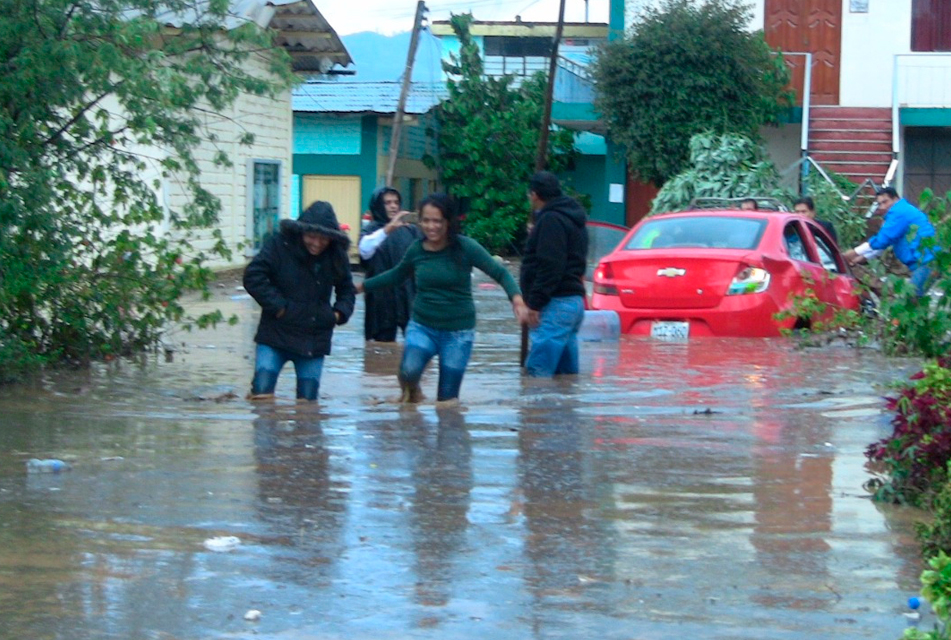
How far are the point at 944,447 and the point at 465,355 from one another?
3.74 meters

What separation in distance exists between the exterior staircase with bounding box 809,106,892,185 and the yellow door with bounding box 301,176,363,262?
10.4 m

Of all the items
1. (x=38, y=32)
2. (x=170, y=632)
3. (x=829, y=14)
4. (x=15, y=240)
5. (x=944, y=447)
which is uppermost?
(x=829, y=14)

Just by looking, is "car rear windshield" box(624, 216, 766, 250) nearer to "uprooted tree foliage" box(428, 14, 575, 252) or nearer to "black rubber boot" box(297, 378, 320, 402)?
"black rubber boot" box(297, 378, 320, 402)

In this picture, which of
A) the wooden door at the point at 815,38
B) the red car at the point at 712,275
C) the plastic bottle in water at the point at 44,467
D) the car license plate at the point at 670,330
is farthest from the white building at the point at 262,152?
the plastic bottle in water at the point at 44,467

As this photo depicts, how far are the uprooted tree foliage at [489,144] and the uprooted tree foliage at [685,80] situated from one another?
606 centimetres

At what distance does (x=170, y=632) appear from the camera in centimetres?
434

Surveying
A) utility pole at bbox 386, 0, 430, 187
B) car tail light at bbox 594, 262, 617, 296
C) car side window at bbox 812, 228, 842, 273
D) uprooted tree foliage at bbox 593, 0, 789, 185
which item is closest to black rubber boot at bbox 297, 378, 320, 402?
car tail light at bbox 594, 262, 617, 296

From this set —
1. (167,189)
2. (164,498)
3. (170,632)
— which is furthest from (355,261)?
(170,632)

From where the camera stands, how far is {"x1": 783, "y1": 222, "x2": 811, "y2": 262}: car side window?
1291 centimetres

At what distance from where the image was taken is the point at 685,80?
25.8 metres

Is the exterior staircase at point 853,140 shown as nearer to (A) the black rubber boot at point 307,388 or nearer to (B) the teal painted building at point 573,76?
(B) the teal painted building at point 573,76

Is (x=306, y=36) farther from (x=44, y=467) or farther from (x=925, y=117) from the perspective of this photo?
(x=44, y=467)

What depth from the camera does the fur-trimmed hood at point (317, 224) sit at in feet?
27.9

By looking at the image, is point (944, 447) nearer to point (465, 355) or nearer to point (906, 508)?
point (906, 508)
